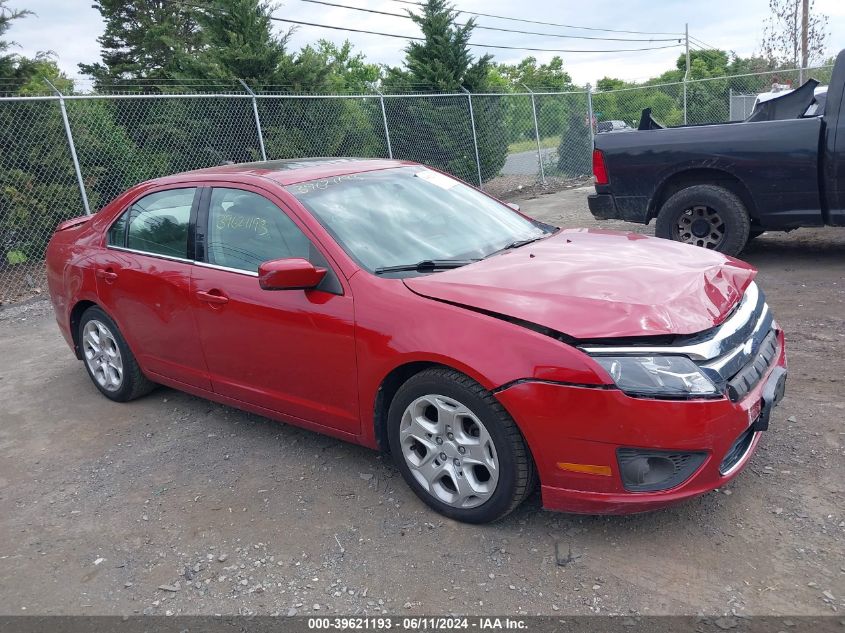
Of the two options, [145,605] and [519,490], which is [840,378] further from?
[145,605]

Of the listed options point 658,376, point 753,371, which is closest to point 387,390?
point 658,376

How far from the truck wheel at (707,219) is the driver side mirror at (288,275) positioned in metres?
4.76

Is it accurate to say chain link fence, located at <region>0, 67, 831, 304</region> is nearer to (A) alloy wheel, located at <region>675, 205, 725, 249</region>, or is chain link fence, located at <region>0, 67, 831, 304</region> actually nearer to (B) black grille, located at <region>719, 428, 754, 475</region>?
(A) alloy wheel, located at <region>675, 205, 725, 249</region>

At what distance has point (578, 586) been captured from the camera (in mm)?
2639

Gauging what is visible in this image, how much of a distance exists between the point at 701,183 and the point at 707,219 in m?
0.37

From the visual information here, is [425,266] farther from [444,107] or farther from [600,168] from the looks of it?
[444,107]

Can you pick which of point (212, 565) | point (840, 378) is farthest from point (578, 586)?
point (840, 378)

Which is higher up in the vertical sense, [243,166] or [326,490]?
[243,166]

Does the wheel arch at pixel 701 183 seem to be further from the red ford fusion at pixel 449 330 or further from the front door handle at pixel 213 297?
the front door handle at pixel 213 297

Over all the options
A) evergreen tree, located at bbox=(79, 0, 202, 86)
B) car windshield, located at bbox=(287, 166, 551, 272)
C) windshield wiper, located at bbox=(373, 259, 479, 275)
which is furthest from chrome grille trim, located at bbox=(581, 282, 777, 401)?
evergreen tree, located at bbox=(79, 0, 202, 86)

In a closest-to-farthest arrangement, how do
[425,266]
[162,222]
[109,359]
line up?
[425,266], [162,222], [109,359]

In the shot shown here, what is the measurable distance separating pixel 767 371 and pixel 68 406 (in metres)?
4.42

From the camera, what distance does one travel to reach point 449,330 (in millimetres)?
2896

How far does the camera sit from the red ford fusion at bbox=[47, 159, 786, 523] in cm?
265
